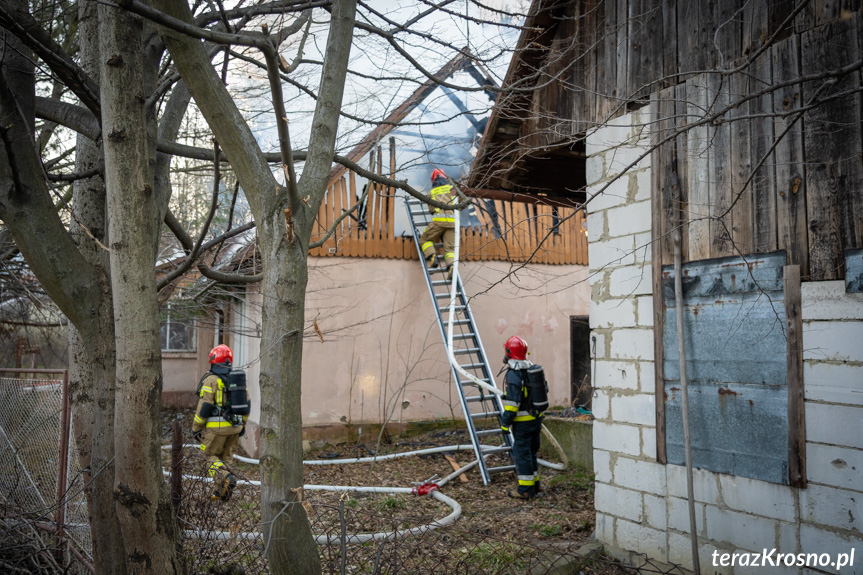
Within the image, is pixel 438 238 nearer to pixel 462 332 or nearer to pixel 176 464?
pixel 462 332

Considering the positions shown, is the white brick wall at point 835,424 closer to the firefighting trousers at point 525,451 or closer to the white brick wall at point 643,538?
the white brick wall at point 643,538

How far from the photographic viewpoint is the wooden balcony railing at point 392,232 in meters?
10.5

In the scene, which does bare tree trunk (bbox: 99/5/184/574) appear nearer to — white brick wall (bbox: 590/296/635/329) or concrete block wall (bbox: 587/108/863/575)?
concrete block wall (bbox: 587/108/863/575)

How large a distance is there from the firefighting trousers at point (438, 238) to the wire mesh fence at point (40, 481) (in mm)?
5979

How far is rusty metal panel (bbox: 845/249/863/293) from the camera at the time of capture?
353 cm

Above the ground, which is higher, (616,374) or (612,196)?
(612,196)

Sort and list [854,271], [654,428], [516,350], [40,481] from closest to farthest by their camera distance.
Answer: [854,271]
[654,428]
[40,481]
[516,350]

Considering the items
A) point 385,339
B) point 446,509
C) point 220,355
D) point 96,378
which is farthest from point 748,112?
point 385,339

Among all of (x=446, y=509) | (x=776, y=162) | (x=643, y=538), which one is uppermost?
(x=776, y=162)

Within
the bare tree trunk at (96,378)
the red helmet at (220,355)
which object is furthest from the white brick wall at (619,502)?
the red helmet at (220,355)

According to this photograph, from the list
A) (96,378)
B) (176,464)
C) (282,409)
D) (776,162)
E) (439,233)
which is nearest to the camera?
(282,409)

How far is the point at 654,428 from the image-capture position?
4816 mm

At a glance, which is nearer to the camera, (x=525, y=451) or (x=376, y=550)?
(x=376, y=550)

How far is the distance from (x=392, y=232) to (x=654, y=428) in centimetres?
695
